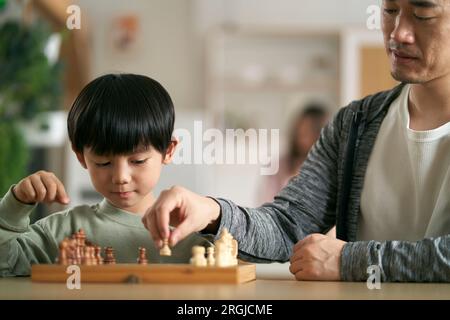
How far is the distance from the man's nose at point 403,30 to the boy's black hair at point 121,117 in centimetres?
39

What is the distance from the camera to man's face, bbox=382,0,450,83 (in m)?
1.39

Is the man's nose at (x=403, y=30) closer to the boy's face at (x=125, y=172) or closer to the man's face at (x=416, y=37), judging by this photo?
the man's face at (x=416, y=37)

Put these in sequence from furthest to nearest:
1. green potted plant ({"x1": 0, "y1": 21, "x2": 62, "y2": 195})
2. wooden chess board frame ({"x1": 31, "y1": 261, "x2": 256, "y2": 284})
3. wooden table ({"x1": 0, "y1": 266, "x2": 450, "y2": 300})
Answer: green potted plant ({"x1": 0, "y1": 21, "x2": 62, "y2": 195}) < wooden chess board frame ({"x1": 31, "y1": 261, "x2": 256, "y2": 284}) < wooden table ({"x1": 0, "y1": 266, "x2": 450, "y2": 300})

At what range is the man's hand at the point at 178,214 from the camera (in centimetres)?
108

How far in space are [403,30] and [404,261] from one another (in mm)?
398

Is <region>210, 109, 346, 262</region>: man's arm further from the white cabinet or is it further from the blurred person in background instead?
the white cabinet

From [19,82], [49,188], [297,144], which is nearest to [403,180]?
[49,188]

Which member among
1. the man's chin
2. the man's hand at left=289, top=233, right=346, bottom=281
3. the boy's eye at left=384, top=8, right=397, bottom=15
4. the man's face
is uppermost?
the boy's eye at left=384, top=8, right=397, bottom=15

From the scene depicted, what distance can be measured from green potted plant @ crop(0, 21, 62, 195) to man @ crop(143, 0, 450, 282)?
5.36ft

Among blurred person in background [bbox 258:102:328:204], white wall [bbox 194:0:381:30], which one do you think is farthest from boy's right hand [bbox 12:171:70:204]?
white wall [bbox 194:0:381:30]

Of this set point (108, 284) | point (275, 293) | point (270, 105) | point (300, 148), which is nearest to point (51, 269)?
point (108, 284)

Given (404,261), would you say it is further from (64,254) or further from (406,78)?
(64,254)

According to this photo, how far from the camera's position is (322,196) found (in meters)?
1.56

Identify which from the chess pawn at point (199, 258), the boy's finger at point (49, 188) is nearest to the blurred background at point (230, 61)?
the boy's finger at point (49, 188)
